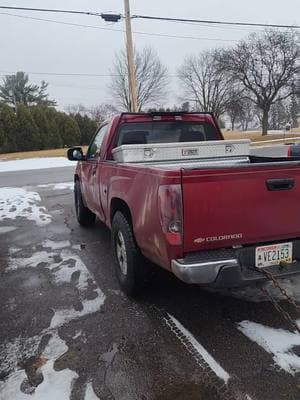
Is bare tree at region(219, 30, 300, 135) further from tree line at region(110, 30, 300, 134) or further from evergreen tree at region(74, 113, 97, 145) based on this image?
evergreen tree at region(74, 113, 97, 145)

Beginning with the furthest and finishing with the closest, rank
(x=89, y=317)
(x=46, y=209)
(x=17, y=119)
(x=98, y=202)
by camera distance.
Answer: (x=17, y=119) < (x=46, y=209) < (x=98, y=202) < (x=89, y=317)

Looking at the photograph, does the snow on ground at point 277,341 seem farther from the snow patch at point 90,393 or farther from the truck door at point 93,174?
the truck door at point 93,174

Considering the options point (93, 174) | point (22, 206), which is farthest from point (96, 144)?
point (22, 206)

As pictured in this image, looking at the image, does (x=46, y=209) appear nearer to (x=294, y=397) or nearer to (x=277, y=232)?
(x=277, y=232)

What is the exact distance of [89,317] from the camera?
3607 millimetres

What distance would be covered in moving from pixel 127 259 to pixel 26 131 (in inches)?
1350

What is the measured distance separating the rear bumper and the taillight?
191 mm

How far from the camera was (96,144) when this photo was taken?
584 centimetres

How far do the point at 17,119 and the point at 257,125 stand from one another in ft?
249

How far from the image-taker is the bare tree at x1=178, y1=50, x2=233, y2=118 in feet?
174

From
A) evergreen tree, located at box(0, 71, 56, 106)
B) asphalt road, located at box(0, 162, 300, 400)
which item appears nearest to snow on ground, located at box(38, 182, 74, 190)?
asphalt road, located at box(0, 162, 300, 400)

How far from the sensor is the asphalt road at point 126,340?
102 inches

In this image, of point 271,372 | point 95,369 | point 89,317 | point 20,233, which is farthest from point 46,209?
point 271,372

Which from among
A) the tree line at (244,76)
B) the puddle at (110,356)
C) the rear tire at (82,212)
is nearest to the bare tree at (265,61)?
the tree line at (244,76)
